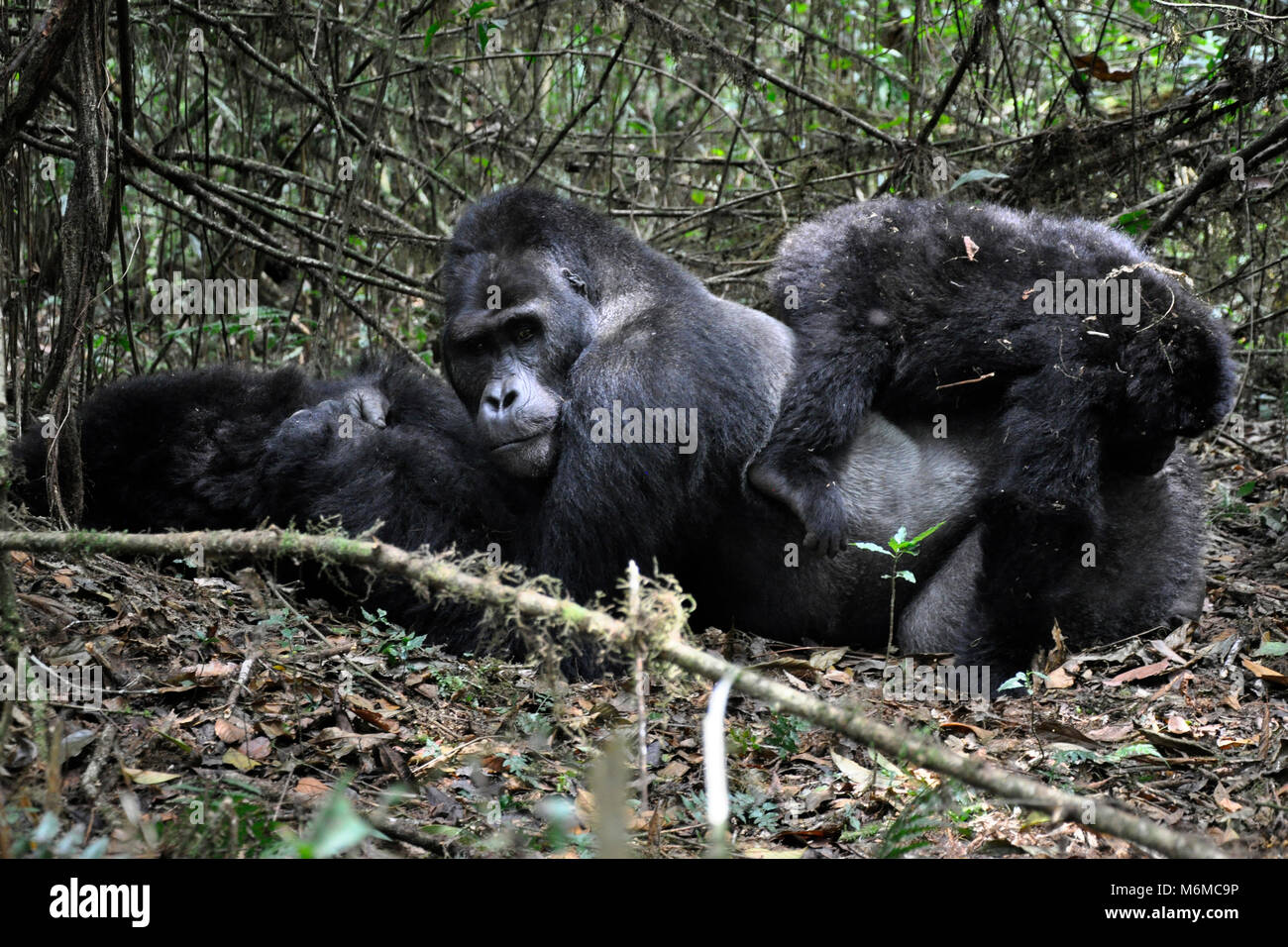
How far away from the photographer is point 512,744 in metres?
3.38

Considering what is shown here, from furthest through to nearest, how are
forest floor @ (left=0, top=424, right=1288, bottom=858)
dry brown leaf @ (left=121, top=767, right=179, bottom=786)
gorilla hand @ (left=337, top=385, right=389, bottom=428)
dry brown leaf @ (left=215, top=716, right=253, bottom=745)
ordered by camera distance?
gorilla hand @ (left=337, top=385, right=389, bottom=428) < dry brown leaf @ (left=215, top=716, right=253, bottom=745) < dry brown leaf @ (left=121, top=767, right=179, bottom=786) < forest floor @ (left=0, top=424, right=1288, bottom=858)

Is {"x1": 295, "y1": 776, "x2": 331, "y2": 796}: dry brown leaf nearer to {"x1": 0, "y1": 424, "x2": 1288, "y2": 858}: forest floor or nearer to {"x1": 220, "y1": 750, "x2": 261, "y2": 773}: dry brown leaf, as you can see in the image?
{"x1": 0, "y1": 424, "x2": 1288, "y2": 858}: forest floor

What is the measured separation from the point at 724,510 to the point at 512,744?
157cm

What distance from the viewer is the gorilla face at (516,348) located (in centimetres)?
431

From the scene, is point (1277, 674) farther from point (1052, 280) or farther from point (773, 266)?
point (773, 266)

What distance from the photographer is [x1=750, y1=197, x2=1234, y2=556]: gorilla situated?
13.8 ft

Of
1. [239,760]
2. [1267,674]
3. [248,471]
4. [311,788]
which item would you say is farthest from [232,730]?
[1267,674]

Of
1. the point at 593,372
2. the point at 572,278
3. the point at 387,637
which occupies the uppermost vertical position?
the point at 572,278

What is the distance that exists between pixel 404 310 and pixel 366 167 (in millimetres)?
2595

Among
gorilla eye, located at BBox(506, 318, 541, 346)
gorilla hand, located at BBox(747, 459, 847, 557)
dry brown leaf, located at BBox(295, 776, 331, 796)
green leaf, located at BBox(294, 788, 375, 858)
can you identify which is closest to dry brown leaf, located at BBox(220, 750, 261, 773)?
dry brown leaf, located at BBox(295, 776, 331, 796)

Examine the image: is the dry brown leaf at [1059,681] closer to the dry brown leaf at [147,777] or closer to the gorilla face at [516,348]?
the gorilla face at [516,348]

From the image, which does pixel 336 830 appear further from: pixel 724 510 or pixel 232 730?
pixel 724 510

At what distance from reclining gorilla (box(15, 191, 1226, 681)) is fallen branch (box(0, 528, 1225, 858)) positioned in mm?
1860

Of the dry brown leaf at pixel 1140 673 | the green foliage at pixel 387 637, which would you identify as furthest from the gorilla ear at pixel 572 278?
the dry brown leaf at pixel 1140 673
